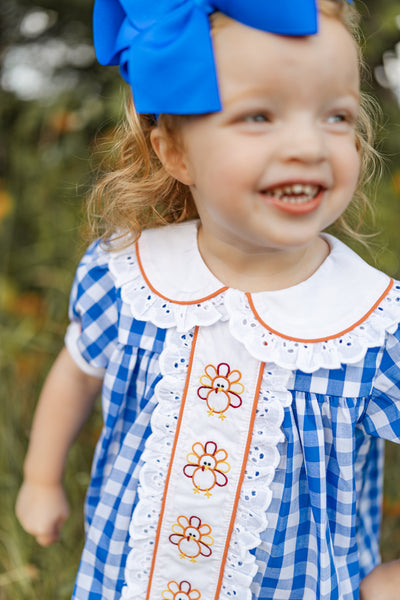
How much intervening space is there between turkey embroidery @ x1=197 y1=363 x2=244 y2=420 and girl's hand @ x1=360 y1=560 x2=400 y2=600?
0.34 meters

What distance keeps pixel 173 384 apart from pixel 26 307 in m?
1.27

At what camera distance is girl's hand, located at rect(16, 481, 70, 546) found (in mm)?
1192

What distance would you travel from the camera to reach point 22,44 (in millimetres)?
2369

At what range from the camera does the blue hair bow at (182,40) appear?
0.74 m

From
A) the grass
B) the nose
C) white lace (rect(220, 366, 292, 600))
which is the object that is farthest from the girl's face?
the grass

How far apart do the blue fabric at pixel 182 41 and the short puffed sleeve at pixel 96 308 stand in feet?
1.04

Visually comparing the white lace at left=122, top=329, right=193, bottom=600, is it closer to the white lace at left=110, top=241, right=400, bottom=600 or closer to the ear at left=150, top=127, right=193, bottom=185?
the white lace at left=110, top=241, right=400, bottom=600

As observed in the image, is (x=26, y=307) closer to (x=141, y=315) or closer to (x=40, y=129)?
(x=40, y=129)

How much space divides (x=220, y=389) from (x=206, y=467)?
116 mm

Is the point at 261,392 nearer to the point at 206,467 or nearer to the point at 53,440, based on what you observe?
the point at 206,467

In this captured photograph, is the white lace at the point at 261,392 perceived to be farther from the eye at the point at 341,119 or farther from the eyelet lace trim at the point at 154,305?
the eye at the point at 341,119

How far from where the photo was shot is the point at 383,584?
3.19ft

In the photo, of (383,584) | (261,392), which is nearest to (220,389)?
(261,392)

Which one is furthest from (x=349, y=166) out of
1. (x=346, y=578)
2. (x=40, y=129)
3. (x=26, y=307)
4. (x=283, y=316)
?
(x=40, y=129)
